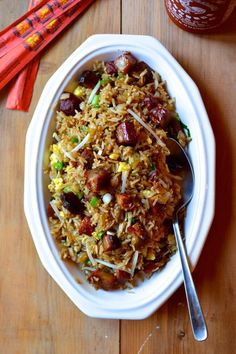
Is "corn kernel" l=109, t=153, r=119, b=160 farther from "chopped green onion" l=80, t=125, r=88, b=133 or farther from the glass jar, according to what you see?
the glass jar

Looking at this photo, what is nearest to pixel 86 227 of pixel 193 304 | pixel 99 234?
pixel 99 234

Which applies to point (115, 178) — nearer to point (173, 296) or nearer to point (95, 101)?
point (95, 101)

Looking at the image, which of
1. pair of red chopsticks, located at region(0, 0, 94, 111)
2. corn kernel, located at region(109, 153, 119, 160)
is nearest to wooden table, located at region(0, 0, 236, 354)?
pair of red chopsticks, located at region(0, 0, 94, 111)

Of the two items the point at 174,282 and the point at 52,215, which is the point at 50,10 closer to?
the point at 52,215

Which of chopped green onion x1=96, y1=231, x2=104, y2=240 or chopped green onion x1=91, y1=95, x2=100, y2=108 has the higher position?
chopped green onion x1=91, y1=95, x2=100, y2=108

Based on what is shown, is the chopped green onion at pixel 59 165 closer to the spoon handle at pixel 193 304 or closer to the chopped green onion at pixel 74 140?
the chopped green onion at pixel 74 140

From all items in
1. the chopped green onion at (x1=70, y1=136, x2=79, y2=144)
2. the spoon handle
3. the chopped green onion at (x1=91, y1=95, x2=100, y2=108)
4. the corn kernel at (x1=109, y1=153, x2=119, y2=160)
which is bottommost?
the spoon handle

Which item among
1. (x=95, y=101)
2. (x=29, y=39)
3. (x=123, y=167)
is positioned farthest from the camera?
(x=29, y=39)
